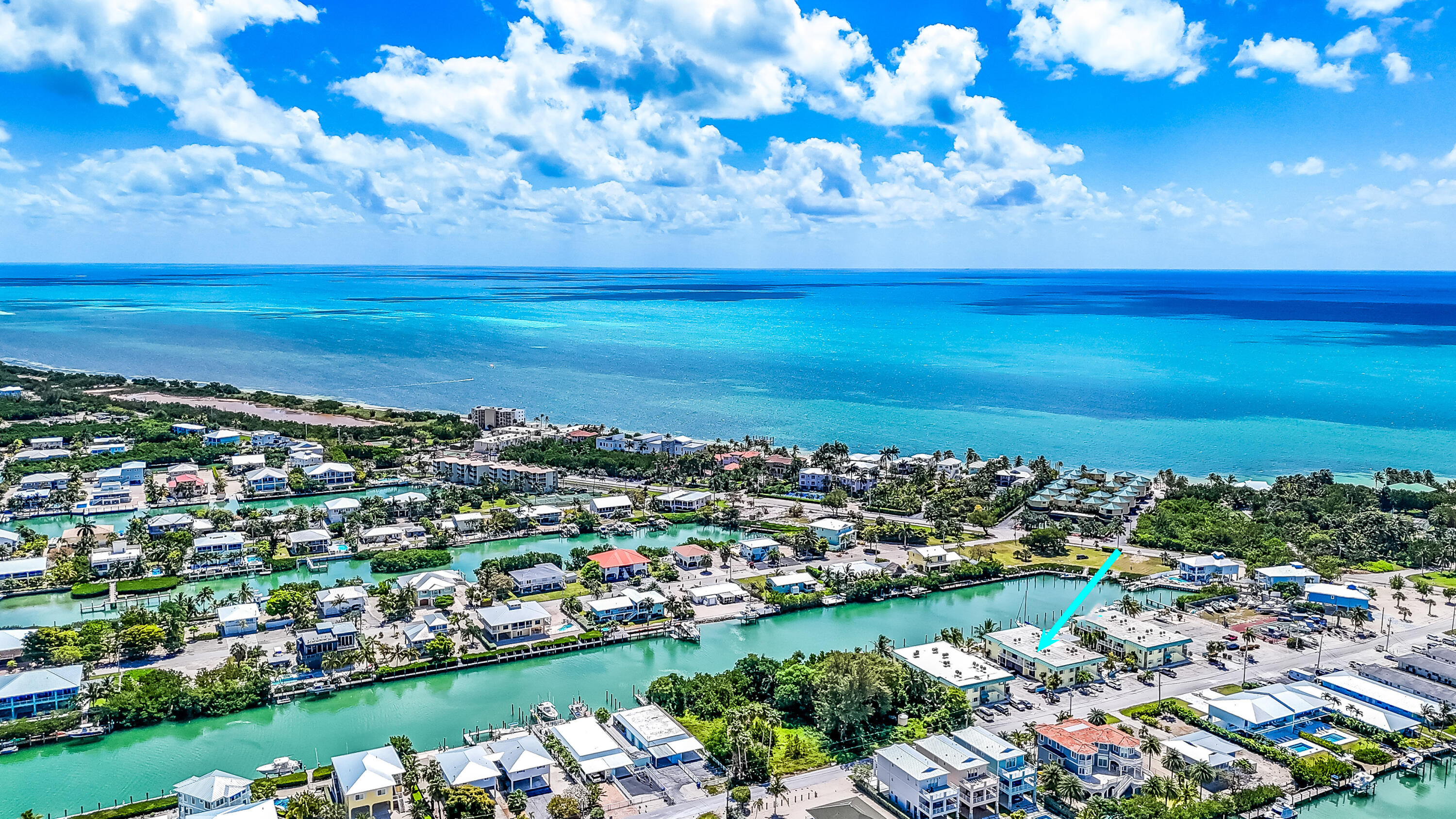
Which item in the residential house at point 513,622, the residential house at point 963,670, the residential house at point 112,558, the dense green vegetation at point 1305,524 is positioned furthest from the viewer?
the dense green vegetation at point 1305,524

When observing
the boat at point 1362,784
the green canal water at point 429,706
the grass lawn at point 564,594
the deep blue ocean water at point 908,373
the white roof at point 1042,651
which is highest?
the deep blue ocean water at point 908,373

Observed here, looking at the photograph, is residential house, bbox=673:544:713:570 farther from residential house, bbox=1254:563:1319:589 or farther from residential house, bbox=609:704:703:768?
residential house, bbox=1254:563:1319:589

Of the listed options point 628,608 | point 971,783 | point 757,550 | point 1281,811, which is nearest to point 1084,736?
point 971,783

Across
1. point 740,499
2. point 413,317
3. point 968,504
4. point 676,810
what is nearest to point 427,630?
point 676,810

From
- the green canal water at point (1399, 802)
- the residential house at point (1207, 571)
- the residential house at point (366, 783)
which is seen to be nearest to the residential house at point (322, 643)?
the residential house at point (366, 783)

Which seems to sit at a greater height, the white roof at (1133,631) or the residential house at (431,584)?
the white roof at (1133,631)

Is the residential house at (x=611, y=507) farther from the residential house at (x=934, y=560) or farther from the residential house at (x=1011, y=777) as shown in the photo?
the residential house at (x=1011, y=777)

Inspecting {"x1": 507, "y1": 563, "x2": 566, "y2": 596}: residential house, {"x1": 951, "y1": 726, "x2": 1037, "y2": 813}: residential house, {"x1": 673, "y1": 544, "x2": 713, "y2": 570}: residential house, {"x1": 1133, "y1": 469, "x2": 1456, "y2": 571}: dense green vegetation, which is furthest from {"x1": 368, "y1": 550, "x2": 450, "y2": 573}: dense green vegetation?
{"x1": 1133, "y1": 469, "x2": 1456, "y2": 571}: dense green vegetation

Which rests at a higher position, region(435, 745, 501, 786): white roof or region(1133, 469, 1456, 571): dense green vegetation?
region(1133, 469, 1456, 571): dense green vegetation
